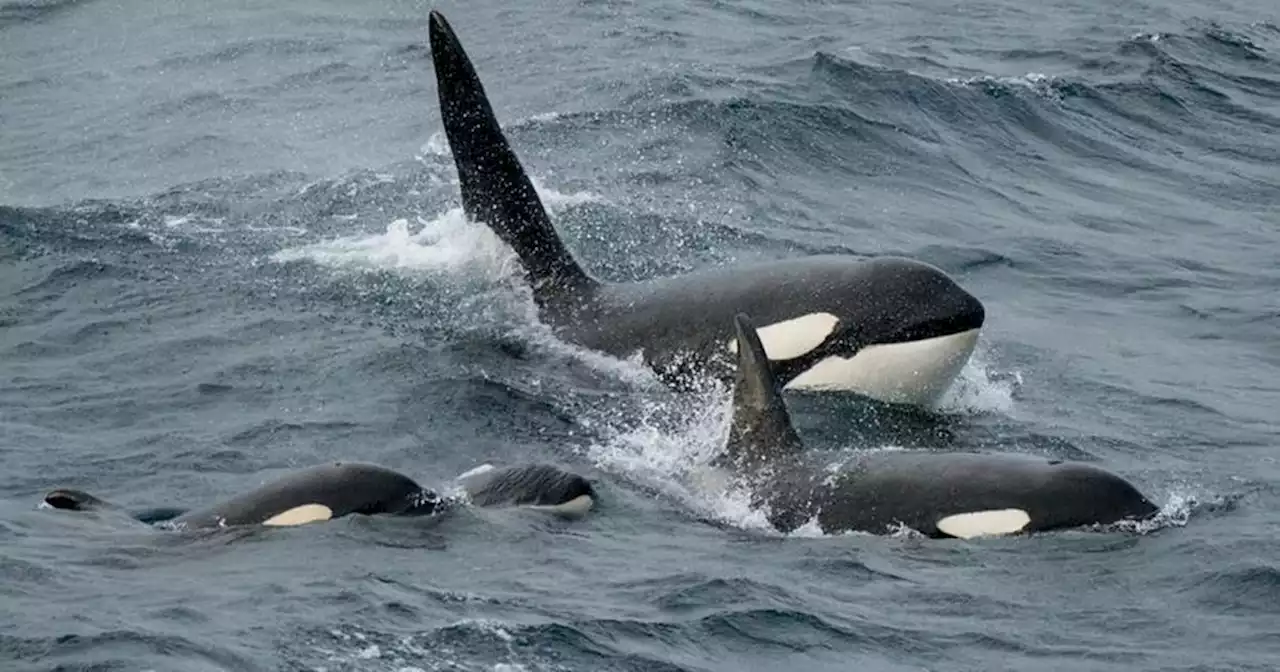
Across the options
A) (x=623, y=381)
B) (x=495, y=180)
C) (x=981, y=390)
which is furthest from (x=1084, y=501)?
(x=495, y=180)

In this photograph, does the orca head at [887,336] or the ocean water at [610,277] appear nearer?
the ocean water at [610,277]

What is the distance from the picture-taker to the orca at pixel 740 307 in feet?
51.0

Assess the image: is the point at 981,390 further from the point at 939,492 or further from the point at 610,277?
the point at 610,277

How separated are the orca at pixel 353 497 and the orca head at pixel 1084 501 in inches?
103

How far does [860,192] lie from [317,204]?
5396mm

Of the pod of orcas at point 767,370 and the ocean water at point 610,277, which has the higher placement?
the pod of orcas at point 767,370

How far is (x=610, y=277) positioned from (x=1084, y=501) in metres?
6.79

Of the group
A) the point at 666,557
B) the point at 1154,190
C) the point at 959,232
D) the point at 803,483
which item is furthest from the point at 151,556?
the point at 1154,190

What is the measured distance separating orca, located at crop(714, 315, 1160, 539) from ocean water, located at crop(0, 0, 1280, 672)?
7.4 inches

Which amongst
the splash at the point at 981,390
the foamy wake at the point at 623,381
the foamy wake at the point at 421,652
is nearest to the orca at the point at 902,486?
the foamy wake at the point at 623,381

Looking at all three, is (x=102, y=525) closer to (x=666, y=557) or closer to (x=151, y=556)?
(x=151, y=556)

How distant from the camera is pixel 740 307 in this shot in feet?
52.5

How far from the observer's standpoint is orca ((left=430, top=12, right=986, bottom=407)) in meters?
15.5

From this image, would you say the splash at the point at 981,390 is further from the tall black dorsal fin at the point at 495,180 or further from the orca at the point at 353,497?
the orca at the point at 353,497
